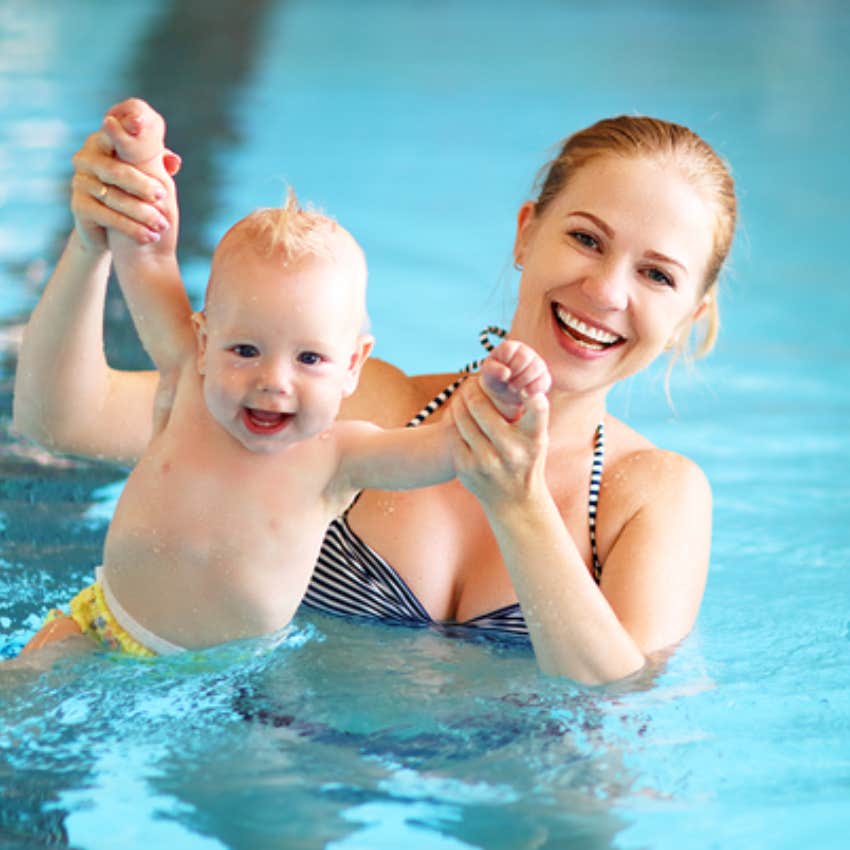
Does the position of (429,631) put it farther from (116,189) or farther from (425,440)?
(116,189)

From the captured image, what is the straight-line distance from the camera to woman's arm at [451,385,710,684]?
7.45 ft

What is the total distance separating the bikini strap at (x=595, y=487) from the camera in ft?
9.29

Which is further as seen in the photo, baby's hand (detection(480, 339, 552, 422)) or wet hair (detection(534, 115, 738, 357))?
wet hair (detection(534, 115, 738, 357))

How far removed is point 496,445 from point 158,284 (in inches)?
24.1

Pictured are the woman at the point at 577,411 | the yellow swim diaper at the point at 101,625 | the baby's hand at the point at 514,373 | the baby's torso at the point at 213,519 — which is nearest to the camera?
the baby's hand at the point at 514,373

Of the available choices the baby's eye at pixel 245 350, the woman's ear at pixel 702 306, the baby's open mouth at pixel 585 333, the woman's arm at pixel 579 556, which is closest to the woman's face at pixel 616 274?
the baby's open mouth at pixel 585 333

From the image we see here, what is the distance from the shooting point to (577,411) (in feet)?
9.46

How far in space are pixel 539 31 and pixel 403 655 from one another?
1113 centimetres

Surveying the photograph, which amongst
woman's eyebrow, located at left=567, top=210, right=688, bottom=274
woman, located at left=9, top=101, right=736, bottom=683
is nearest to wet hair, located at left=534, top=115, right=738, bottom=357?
woman, located at left=9, top=101, right=736, bottom=683

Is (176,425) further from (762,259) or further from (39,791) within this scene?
(762,259)

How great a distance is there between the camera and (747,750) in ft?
8.95

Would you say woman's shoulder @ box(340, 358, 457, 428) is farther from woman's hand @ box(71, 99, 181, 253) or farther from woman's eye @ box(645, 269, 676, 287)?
woman's hand @ box(71, 99, 181, 253)

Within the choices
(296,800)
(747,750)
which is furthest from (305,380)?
(747,750)

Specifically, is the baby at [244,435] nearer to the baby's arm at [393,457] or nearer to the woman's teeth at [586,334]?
the baby's arm at [393,457]
